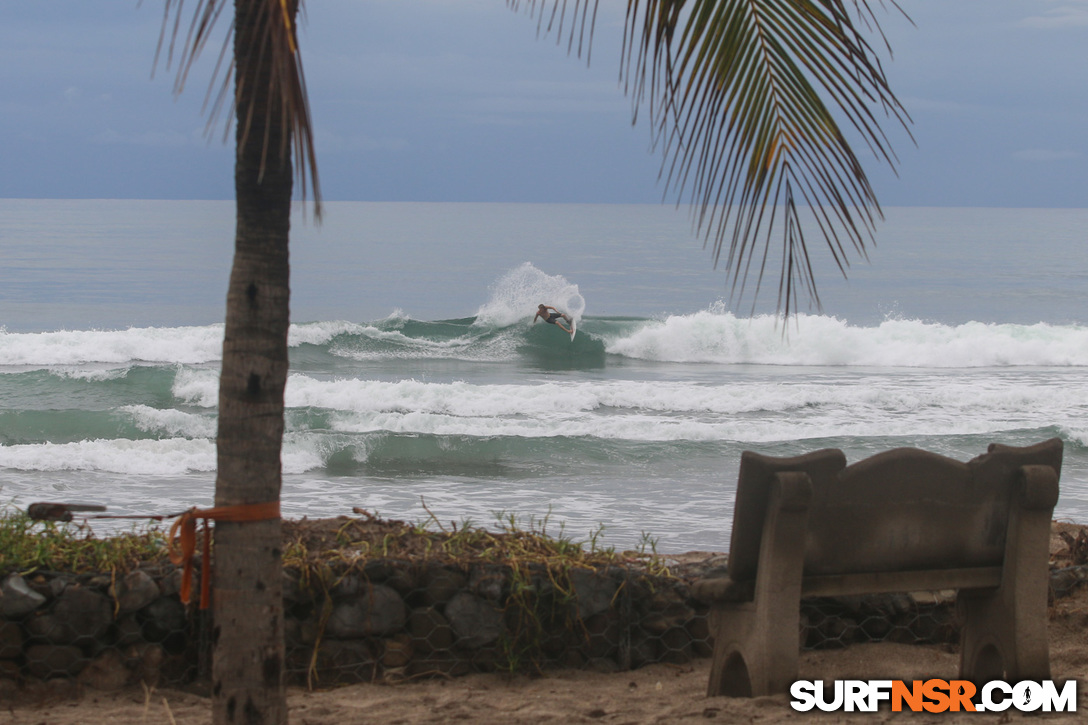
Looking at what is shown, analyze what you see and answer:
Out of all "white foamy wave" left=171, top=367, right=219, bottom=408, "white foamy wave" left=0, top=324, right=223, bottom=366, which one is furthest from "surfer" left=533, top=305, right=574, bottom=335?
"white foamy wave" left=171, top=367, right=219, bottom=408

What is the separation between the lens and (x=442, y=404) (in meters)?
16.5

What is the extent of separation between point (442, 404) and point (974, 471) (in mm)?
13243

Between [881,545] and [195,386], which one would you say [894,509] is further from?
[195,386]

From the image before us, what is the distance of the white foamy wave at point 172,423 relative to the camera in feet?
47.1

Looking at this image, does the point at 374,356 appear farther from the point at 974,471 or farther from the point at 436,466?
the point at 974,471

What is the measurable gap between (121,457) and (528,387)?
25.0 feet

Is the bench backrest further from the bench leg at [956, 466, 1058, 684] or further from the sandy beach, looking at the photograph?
the sandy beach

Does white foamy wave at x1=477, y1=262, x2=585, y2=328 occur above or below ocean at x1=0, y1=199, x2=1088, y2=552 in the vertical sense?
above

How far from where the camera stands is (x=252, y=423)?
274 cm

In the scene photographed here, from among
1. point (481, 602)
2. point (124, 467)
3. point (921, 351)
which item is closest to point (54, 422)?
point (124, 467)

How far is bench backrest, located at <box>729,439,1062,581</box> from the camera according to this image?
136 inches

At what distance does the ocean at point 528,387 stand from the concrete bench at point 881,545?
1359mm

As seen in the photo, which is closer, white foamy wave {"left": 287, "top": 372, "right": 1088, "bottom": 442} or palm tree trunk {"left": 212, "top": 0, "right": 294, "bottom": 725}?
palm tree trunk {"left": 212, "top": 0, "right": 294, "bottom": 725}

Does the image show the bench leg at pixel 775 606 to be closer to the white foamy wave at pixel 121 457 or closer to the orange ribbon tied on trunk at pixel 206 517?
the orange ribbon tied on trunk at pixel 206 517
